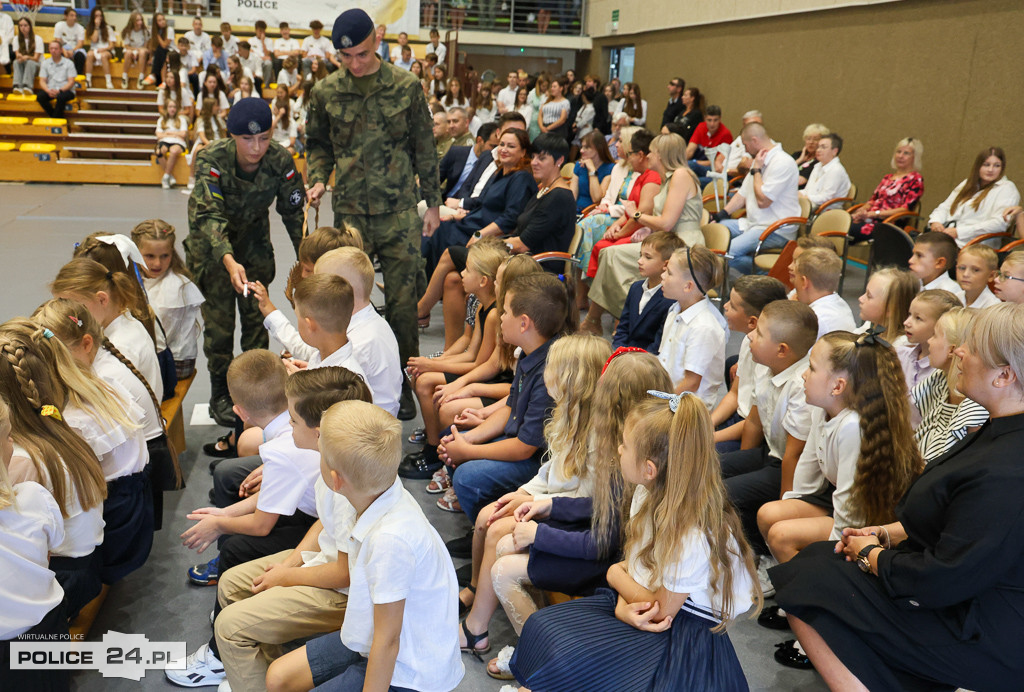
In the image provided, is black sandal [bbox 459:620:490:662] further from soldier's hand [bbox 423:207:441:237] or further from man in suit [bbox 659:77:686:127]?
man in suit [bbox 659:77:686:127]

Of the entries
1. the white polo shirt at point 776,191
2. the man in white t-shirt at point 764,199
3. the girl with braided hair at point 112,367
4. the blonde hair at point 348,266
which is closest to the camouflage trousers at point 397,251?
the blonde hair at point 348,266

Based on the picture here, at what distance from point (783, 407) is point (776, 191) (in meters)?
3.90

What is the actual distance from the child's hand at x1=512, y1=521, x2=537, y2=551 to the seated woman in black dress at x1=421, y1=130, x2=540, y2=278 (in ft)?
10.6

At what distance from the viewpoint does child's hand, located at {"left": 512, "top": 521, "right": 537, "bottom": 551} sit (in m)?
2.22

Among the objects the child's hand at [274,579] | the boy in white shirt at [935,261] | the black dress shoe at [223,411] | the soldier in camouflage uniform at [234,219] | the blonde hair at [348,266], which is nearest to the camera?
the child's hand at [274,579]

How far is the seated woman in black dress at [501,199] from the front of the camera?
5.11 m

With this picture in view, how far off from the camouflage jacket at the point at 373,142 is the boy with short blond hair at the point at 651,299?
1144 mm

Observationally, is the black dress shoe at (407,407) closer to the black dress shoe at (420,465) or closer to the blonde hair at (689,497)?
the black dress shoe at (420,465)

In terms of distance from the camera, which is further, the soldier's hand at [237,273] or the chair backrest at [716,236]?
the chair backrest at [716,236]

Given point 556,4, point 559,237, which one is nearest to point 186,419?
point 559,237

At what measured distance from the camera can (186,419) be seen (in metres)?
3.99

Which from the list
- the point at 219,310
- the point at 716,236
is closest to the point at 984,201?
the point at 716,236

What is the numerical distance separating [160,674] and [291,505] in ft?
2.00

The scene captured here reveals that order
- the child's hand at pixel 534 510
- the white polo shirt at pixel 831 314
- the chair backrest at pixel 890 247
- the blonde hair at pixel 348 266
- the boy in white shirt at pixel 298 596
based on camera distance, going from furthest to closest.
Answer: the chair backrest at pixel 890 247
the white polo shirt at pixel 831 314
the blonde hair at pixel 348 266
the child's hand at pixel 534 510
the boy in white shirt at pixel 298 596
